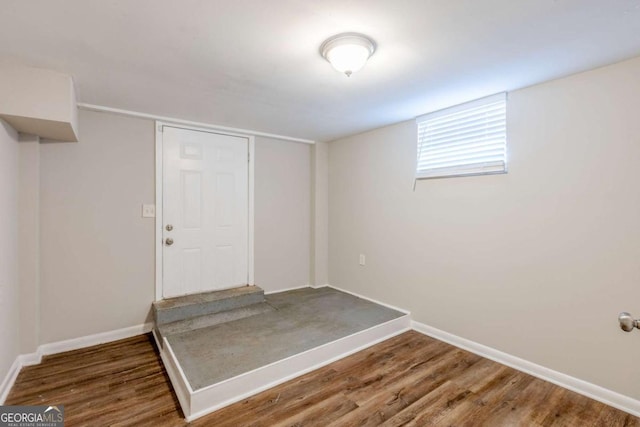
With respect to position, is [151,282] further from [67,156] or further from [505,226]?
[505,226]

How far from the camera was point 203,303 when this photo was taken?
317cm

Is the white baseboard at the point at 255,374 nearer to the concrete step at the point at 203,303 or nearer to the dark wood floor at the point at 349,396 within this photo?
the dark wood floor at the point at 349,396

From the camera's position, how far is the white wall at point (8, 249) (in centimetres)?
209

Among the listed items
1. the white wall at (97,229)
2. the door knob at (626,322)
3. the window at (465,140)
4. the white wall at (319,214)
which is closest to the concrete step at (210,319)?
the white wall at (97,229)

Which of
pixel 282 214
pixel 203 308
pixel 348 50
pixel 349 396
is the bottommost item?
pixel 349 396

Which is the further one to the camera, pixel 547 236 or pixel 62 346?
pixel 62 346

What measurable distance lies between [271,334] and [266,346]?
0.79ft

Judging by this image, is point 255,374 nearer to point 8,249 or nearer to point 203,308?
point 203,308

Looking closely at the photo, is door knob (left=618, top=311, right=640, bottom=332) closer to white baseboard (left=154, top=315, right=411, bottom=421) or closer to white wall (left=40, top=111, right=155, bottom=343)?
white baseboard (left=154, top=315, right=411, bottom=421)

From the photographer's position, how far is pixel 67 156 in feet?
9.09

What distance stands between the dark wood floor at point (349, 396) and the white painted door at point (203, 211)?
1005mm

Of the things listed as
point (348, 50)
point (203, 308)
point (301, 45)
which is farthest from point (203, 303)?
point (348, 50)

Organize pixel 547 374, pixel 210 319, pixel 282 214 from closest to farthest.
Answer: pixel 547 374 < pixel 210 319 < pixel 282 214

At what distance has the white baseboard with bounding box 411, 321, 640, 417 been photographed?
1.97m
